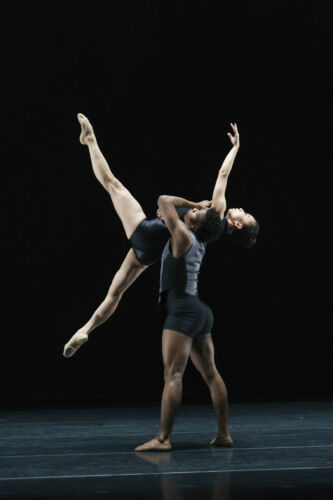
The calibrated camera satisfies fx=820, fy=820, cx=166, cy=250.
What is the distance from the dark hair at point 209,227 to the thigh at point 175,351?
482 millimetres

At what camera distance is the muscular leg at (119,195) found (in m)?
4.27

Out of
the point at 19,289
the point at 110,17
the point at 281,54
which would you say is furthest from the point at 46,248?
the point at 281,54

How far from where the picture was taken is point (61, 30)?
6.05 metres

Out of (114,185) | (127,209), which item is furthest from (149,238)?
(114,185)

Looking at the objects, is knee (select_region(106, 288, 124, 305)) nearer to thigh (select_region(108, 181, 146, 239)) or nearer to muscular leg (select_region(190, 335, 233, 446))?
thigh (select_region(108, 181, 146, 239))

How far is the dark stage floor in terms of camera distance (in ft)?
9.82

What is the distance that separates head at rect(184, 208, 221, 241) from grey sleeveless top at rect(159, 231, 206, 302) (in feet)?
0.16

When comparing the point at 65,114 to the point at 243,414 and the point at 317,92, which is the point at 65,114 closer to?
the point at 317,92

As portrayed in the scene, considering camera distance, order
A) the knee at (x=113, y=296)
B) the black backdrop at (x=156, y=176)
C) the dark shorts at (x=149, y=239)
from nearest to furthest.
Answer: the dark shorts at (x=149, y=239)
the knee at (x=113, y=296)
the black backdrop at (x=156, y=176)

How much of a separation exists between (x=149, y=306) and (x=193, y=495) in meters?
3.38

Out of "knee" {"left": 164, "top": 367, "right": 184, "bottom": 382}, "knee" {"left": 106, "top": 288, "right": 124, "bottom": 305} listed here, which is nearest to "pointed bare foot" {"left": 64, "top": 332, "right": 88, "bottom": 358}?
"knee" {"left": 106, "top": 288, "right": 124, "bottom": 305}

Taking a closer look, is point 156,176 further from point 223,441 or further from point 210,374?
point 223,441

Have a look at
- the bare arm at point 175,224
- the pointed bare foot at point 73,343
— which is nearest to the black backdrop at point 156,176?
the pointed bare foot at point 73,343

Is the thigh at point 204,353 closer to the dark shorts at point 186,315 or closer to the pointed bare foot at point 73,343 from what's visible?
the dark shorts at point 186,315
